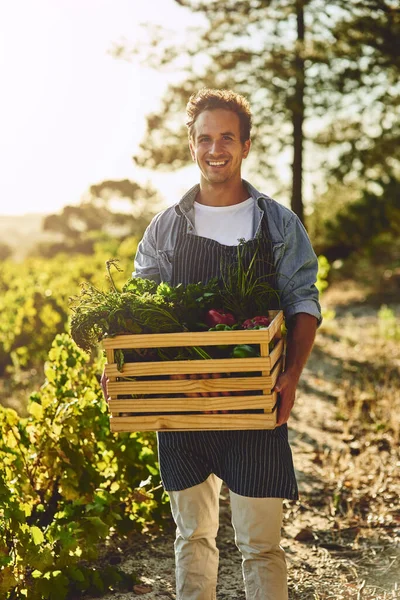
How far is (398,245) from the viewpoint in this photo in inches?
633

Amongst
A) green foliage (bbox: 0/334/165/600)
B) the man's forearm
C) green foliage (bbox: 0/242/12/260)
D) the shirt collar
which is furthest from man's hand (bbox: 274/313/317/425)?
green foliage (bbox: 0/242/12/260)

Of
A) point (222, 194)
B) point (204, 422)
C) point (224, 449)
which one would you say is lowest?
point (224, 449)

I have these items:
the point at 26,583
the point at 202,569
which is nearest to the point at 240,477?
the point at 202,569

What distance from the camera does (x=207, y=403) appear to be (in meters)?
2.43

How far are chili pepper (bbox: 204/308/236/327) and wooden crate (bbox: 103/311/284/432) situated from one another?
0.53ft

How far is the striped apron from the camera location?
258cm

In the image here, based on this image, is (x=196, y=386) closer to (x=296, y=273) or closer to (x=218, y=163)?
(x=296, y=273)

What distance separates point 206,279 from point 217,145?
507mm

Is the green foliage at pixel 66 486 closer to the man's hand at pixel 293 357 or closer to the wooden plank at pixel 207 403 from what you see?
the wooden plank at pixel 207 403

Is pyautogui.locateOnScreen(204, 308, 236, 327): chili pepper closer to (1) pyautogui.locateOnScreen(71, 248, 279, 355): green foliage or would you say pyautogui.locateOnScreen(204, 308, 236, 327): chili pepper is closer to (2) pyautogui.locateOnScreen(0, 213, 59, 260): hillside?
(1) pyautogui.locateOnScreen(71, 248, 279, 355): green foliage

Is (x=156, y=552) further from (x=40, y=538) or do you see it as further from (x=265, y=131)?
(x=265, y=131)

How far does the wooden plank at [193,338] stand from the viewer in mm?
2328

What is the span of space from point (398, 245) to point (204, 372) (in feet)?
47.3

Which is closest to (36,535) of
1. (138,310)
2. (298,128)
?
(138,310)
